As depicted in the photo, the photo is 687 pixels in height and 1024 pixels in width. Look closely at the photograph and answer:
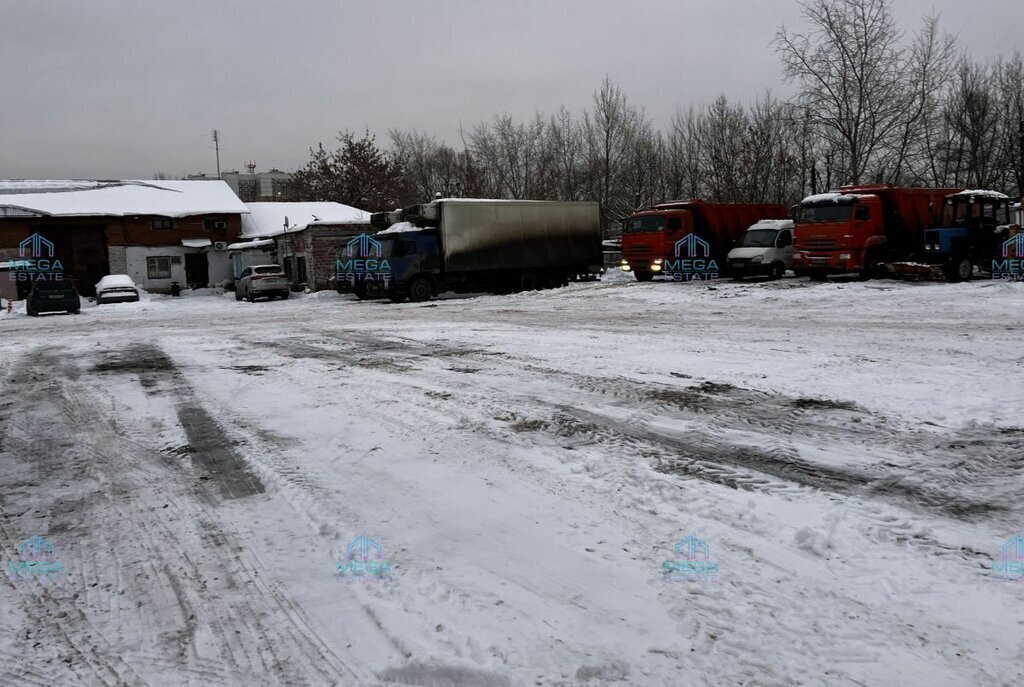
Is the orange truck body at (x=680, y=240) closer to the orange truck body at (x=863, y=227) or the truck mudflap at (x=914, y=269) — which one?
the orange truck body at (x=863, y=227)

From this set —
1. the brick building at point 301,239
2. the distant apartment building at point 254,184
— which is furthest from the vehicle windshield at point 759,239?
the distant apartment building at point 254,184

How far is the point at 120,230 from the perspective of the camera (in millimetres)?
37250

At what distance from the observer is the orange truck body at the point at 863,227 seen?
21.6 metres

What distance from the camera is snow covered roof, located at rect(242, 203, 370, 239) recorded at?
3988 cm

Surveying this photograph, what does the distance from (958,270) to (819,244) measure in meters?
4.17

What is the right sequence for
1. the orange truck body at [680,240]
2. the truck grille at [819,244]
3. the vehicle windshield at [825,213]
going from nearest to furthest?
the vehicle windshield at [825,213] → the truck grille at [819,244] → the orange truck body at [680,240]

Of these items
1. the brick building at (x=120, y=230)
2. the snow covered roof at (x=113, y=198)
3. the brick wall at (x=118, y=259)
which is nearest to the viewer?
the brick building at (x=120, y=230)

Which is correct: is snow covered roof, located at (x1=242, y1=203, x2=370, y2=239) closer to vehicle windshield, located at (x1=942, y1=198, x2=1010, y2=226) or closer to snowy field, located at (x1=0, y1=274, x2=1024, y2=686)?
vehicle windshield, located at (x1=942, y1=198, x2=1010, y2=226)

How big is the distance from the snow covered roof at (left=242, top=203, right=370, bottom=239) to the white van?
68.8ft

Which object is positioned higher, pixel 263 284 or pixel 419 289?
pixel 263 284

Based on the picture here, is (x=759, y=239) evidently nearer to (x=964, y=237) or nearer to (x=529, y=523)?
(x=964, y=237)

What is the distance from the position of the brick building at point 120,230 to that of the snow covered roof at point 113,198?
0.04 meters

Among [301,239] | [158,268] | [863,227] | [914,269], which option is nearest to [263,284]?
[301,239]

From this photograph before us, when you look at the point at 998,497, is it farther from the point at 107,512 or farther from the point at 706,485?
the point at 107,512
